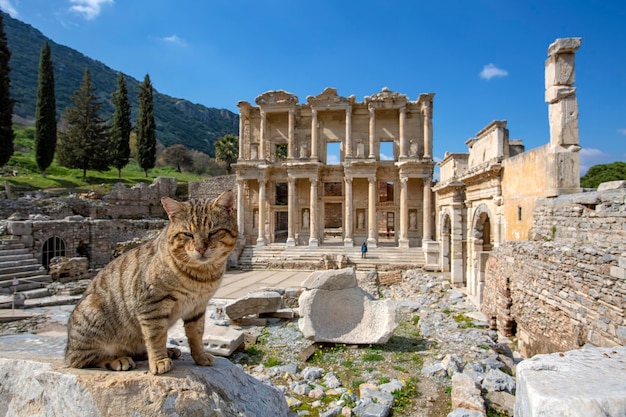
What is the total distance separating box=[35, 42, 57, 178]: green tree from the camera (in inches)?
1323

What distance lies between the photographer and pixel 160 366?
2855 millimetres

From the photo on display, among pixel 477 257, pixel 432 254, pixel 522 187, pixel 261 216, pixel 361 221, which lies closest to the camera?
pixel 522 187

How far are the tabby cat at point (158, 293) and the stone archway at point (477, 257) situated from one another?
12.1 metres

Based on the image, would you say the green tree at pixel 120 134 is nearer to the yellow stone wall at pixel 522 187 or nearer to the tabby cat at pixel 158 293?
the yellow stone wall at pixel 522 187

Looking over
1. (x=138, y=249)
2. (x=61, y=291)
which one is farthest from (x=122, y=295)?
(x=61, y=291)

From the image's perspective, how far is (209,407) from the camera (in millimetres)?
2734

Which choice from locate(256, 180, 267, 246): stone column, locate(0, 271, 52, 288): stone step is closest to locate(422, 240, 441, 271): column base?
locate(256, 180, 267, 246): stone column

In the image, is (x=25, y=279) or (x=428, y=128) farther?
(x=428, y=128)

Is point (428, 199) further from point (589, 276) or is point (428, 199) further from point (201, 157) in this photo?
point (201, 157)

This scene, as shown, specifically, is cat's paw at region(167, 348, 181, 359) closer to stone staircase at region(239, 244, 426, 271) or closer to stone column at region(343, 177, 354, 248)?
stone staircase at region(239, 244, 426, 271)

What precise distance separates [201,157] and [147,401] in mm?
63885

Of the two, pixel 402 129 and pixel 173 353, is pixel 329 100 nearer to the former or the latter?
pixel 402 129

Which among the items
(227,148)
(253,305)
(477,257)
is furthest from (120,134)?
(477,257)

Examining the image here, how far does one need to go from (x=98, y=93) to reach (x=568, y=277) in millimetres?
116692
